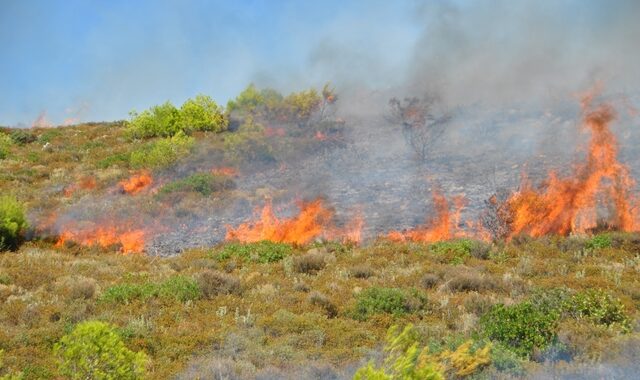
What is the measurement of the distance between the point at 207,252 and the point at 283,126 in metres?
21.5

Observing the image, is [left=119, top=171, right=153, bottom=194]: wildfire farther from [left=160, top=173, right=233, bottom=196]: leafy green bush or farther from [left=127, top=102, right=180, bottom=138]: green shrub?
[left=127, top=102, right=180, bottom=138]: green shrub

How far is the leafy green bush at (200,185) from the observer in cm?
2508

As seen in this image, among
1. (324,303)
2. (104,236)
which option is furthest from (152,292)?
A: (104,236)

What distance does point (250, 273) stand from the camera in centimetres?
1462

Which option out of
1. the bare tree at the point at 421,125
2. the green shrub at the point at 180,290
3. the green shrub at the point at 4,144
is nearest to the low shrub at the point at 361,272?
the green shrub at the point at 180,290

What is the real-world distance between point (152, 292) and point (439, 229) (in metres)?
10.5

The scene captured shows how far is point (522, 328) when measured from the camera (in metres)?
8.86

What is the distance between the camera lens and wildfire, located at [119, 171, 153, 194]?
26.8 meters

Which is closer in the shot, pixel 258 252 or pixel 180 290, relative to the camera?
pixel 180 290

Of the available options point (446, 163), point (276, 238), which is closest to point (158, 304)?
point (276, 238)

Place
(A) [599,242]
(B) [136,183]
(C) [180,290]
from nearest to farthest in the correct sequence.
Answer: (C) [180,290]
(A) [599,242]
(B) [136,183]

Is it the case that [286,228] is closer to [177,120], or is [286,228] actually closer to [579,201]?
[579,201]

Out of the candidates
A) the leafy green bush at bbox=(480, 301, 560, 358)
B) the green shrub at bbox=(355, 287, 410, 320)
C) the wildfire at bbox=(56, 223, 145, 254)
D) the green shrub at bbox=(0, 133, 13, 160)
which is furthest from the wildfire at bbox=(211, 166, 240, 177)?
the leafy green bush at bbox=(480, 301, 560, 358)

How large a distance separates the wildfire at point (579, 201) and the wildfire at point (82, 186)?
2018 centimetres
